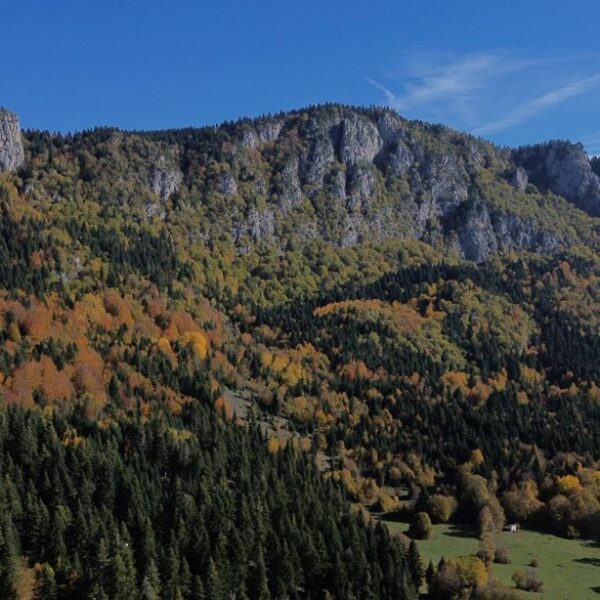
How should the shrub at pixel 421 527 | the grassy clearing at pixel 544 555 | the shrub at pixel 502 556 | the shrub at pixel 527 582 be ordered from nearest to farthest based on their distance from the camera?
the shrub at pixel 527 582
the grassy clearing at pixel 544 555
the shrub at pixel 502 556
the shrub at pixel 421 527

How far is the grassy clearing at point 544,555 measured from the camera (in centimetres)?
11881

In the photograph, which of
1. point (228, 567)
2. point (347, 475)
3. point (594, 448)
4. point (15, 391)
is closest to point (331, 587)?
point (228, 567)

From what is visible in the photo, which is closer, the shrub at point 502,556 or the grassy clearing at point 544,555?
the grassy clearing at point 544,555

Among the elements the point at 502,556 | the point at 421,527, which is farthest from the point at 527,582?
the point at 421,527

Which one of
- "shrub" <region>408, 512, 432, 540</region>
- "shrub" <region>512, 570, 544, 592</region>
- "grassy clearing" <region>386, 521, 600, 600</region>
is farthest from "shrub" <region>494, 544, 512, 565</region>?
"shrub" <region>408, 512, 432, 540</region>

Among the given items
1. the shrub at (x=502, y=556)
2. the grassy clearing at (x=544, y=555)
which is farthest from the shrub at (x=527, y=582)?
the shrub at (x=502, y=556)

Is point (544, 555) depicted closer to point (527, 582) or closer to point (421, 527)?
point (527, 582)

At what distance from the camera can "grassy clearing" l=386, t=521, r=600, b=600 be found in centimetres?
11881

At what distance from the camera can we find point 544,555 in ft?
449

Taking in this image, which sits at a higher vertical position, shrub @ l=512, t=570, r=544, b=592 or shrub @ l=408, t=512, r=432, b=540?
shrub @ l=408, t=512, r=432, b=540

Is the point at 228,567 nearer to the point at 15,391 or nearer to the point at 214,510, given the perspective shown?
the point at 214,510

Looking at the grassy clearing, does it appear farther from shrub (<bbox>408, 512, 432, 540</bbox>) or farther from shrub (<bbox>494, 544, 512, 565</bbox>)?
shrub (<bbox>408, 512, 432, 540</bbox>)

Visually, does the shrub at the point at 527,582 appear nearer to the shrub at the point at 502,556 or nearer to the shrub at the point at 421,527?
the shrub at the point at 502,556

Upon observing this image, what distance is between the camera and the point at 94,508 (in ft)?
369
